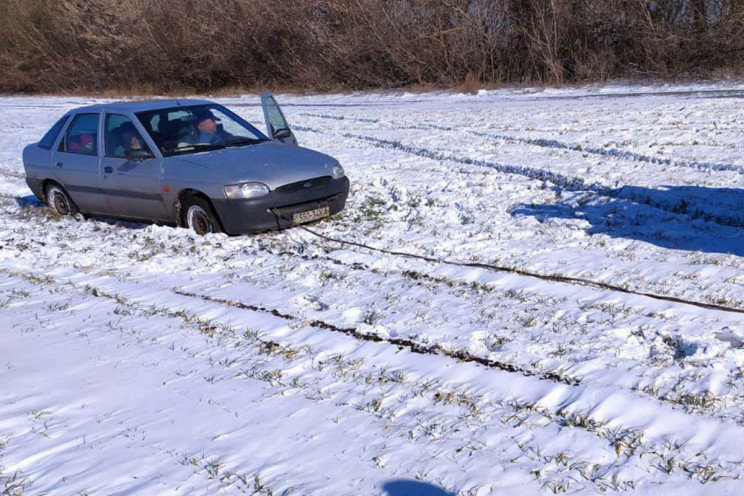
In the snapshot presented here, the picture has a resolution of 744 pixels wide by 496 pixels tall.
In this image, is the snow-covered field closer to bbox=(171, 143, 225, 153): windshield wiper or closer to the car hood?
the car hood

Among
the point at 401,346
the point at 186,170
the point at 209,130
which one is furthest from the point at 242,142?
the point at 401,346

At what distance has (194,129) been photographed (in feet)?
33.1

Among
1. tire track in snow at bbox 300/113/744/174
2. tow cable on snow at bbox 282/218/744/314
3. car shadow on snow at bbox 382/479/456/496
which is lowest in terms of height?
car shadow on snow at bbox 382/479/456/496

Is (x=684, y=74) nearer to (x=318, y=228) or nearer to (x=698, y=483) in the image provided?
(x=318, y=228)

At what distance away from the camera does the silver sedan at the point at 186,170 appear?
9.09 metres

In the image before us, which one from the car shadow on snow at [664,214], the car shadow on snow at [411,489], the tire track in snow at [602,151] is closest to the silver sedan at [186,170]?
the car shadow on snow at [664,214]

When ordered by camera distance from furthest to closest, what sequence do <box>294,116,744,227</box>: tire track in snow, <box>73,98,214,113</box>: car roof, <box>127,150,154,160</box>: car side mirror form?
1. <box>73,98,214,113</box>: car roof
2. <box>127,150,154,160</box>: car side mirror
3. <box>294,116,744,227</box>: tire track in snow

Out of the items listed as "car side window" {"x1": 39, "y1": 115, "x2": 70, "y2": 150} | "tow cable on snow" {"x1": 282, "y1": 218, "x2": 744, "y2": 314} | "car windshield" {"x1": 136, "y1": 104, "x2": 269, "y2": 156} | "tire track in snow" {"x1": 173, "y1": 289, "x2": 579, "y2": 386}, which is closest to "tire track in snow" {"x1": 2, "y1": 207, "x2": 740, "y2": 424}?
"tire track in snow" {"x1": 173, "y1": 289, "x2": 579, "y2": 386}

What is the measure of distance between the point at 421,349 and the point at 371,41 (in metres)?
29.6

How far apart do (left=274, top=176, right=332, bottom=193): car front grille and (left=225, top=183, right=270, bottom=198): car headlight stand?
0.20 metres

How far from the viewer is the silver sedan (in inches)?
358

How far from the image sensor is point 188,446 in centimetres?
453

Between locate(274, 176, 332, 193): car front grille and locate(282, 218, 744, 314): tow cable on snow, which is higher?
locate(274, 176, 332, 193): car front grille

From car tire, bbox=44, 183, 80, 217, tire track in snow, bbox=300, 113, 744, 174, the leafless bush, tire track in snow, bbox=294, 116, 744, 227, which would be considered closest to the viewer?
tire track in snow, bbox=294, 116, 744, 227
